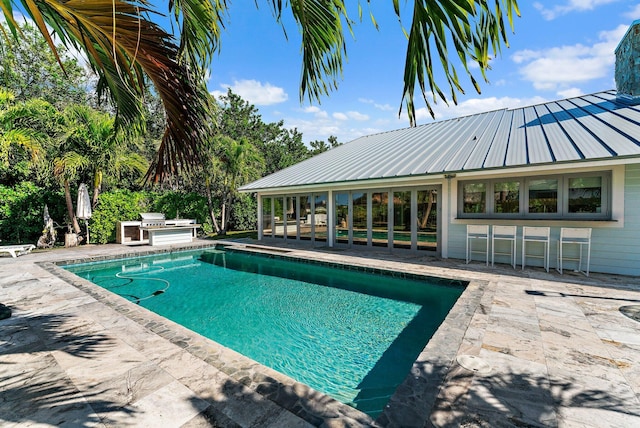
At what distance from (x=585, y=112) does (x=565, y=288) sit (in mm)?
7296

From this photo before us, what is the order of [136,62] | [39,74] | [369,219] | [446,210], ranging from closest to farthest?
1. [136,62]
2. [446,210]
3. [369,219]
4. [39,74]

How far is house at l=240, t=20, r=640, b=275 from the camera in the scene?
6.88 m

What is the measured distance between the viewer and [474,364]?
309 centimetres

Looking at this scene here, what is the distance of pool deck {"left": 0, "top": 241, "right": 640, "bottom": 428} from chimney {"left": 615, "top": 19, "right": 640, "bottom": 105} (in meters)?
8.71

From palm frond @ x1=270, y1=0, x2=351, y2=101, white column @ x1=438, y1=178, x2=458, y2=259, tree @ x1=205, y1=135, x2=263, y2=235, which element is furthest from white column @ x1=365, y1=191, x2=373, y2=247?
palm frond @ x1=270, y1=0, x2=351, y2=101

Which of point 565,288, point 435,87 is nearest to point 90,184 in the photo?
point 435,87

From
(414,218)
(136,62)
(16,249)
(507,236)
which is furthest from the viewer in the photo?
(414,218)

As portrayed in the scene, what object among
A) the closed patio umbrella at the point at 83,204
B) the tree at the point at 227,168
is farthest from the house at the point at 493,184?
the closed patio umbrella at the point at 83,204

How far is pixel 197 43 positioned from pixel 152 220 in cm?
1291

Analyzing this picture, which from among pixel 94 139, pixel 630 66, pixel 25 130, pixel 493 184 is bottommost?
pixel 493 184

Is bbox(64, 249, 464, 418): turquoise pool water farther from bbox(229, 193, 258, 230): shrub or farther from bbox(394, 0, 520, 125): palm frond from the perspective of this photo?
bbox(229, 193, 258, 230): shrub

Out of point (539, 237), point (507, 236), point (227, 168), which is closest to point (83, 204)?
point (227, 168)

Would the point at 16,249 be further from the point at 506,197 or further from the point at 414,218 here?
the point at 506,197

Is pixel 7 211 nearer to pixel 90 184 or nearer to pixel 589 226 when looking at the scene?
pixel 90 184
